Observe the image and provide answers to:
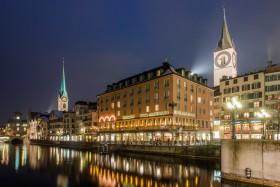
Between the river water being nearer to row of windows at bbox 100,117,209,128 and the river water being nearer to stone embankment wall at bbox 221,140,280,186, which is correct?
stone embankment wall at bbox 221,140,280,186

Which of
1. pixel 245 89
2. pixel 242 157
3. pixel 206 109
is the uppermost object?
pixel 245 89

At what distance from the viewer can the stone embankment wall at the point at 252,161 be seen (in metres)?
34.2

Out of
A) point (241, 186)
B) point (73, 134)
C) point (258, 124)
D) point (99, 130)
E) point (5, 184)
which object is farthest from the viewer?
point (73, 134)

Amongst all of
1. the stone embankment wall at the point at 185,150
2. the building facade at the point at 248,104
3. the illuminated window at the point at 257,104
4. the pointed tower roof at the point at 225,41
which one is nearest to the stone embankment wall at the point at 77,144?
the stone embankment wall at the point at 185,150

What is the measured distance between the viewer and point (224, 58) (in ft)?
599

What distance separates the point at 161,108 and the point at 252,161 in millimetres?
50565

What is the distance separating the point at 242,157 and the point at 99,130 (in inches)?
3376

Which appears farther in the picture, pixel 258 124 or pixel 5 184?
pixel 258 124

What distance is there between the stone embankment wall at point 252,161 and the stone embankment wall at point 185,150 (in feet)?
73.6

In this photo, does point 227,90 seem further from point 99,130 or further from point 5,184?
point 5,184

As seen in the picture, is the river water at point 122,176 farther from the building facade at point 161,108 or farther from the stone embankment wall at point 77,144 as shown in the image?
the stone embankment wall at point 77,144

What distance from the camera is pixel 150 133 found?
88.2 m

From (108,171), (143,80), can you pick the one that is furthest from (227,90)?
(108,171)

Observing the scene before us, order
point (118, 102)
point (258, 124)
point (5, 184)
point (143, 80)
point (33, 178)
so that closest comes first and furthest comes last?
point (5, 184) → point (33, 178) → point (258, 124) → point (143, 80) → point (118, 102)
